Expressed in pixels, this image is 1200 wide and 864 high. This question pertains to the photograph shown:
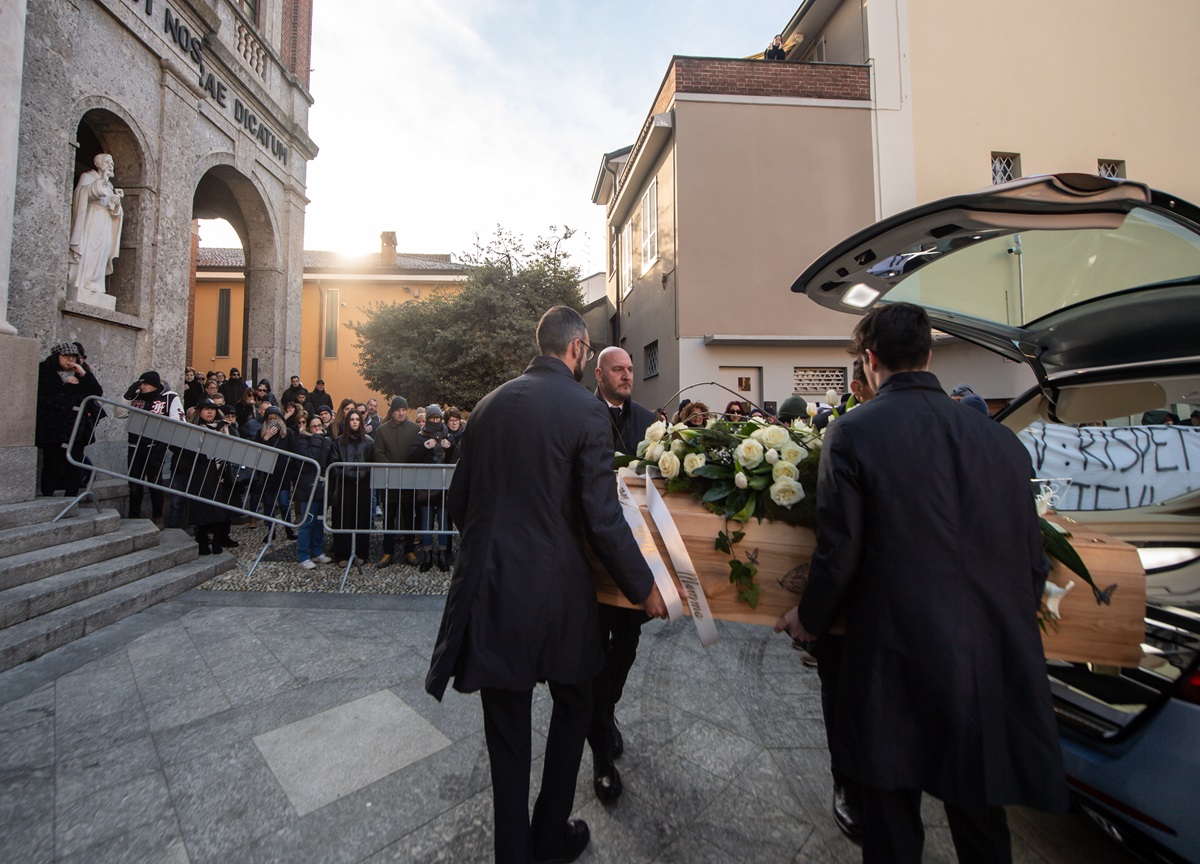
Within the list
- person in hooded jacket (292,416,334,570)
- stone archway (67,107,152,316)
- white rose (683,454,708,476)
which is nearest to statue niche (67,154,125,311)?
stone archway (67,107,152,316)

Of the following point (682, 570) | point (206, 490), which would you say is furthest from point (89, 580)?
point (682, 570)

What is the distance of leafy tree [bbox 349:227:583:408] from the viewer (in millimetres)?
18562

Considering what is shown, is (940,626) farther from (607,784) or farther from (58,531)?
(58,531)

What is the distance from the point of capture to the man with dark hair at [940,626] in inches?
62.0

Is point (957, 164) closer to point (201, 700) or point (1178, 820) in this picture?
point (1178, 820)

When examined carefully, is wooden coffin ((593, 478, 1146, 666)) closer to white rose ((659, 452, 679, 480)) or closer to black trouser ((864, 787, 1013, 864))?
white rose ((659, 452, 679, 480))

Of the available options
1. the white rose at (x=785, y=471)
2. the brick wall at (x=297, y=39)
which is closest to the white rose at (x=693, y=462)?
the white rose at (x=785, y=471)

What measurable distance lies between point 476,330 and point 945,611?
1837 cm

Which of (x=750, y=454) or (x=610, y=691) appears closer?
(x=750, y=454)

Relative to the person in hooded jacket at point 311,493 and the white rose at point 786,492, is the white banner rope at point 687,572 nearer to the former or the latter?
the white rose at point 786,492

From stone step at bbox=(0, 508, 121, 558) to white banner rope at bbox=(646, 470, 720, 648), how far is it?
5464 millimetres

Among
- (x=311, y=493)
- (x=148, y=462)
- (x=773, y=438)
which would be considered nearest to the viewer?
(x=773, y=438)

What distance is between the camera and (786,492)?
1.94 meters

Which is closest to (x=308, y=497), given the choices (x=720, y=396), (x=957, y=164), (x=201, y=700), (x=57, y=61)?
(x=201, y=700)
